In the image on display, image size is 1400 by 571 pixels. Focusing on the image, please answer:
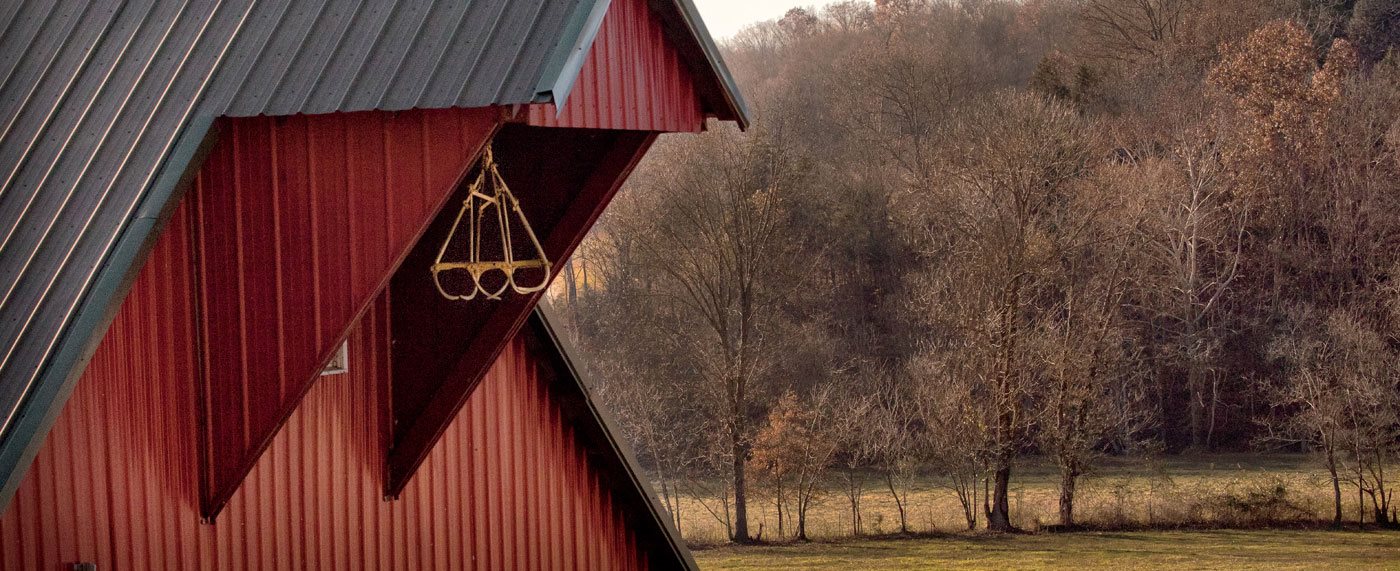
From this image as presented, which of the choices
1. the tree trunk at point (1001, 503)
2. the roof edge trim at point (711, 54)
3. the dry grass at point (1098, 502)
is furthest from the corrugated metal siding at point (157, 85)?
the tree trunk at point (1001, 503)

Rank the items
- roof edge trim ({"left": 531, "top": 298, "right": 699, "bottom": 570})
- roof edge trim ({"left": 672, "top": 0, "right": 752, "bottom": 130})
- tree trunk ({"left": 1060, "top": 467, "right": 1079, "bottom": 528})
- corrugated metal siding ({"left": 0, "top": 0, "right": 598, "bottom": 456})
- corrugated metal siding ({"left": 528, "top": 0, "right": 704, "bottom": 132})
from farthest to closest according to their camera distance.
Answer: tree trunk ({"left": 1060, "top": 467, "right": 1079, "bottom": 528})
roof edge trim ({"left": 531, "top": 298, "right": 699, "bottom": 570})
roof edge trim ({"left": 672, "top": 0, "right": 752, "bottom": 130})
corrugated metal siding ({"left": 528, "top": 0, "right": 704, "bottom": 132})
corrugated metal siding ({"left": 0, "top": 0, "right": 598, "bottom": 456})

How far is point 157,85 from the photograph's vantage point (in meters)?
4.11

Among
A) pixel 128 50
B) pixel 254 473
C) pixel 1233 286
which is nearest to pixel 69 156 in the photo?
pixel 128 50

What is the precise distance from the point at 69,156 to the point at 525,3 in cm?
139

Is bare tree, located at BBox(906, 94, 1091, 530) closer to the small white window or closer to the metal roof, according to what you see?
the small white window

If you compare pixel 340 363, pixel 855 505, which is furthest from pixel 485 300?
pixel 855 505

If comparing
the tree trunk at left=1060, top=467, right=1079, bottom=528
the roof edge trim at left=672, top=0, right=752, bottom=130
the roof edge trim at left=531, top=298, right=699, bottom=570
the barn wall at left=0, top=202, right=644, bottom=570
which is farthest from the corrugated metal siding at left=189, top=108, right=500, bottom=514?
the tree trunk at left=1060, top=467, right=1079, bottom=528

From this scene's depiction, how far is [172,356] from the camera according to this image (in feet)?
13.7

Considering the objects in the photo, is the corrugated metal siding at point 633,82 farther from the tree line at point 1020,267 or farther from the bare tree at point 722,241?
the bare tree at point 722,241

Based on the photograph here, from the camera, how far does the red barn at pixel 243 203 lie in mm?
3725

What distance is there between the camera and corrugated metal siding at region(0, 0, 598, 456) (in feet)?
12.0

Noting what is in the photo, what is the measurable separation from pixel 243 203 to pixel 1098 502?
30.5 metres

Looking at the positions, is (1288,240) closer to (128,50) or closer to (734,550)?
(734,550)

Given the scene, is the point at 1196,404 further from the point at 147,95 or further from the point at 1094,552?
the point at 147,95
